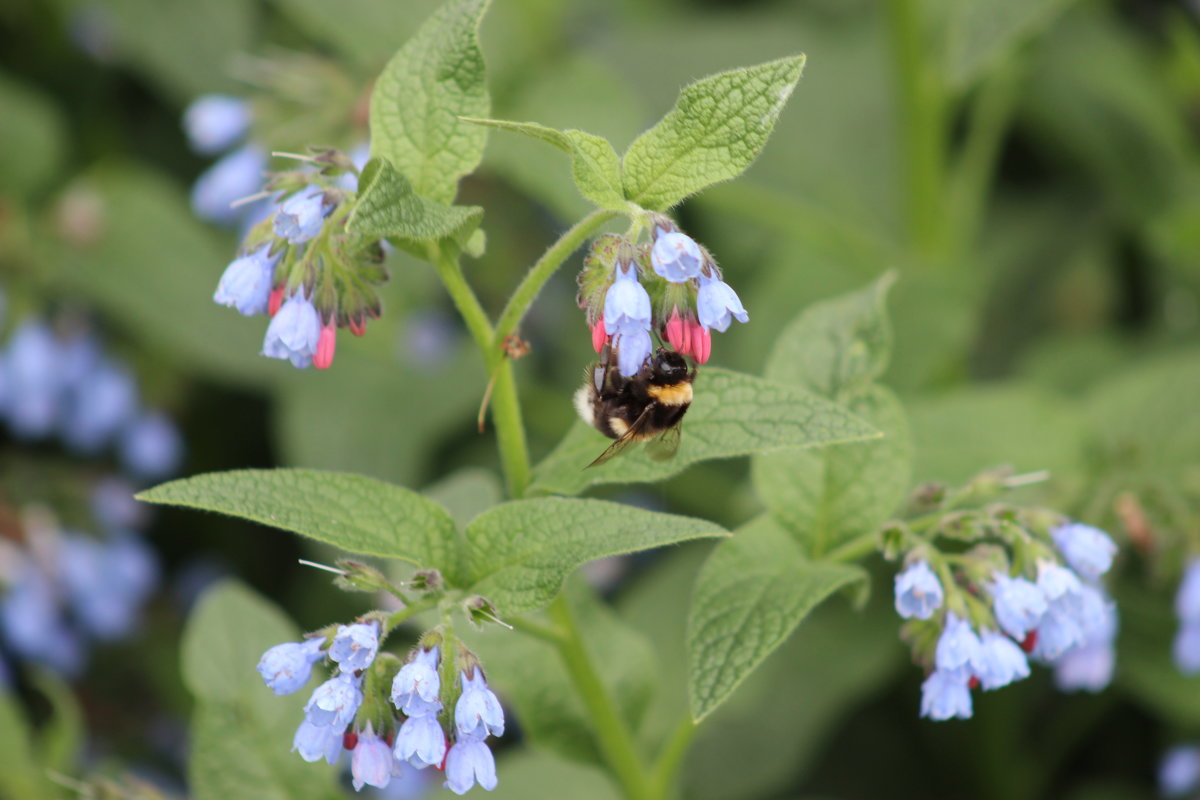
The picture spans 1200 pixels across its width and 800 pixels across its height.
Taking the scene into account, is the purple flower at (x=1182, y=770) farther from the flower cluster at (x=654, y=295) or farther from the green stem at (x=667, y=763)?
the flower cluster at (x=654, y=295)

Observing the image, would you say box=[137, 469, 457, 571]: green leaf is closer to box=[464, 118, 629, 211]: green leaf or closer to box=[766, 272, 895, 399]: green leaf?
box=[464, 118, 629, 211]: green leaf

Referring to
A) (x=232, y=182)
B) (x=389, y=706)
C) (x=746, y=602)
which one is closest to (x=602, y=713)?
(x=746, y=602)

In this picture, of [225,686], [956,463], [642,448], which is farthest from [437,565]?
[956,463]

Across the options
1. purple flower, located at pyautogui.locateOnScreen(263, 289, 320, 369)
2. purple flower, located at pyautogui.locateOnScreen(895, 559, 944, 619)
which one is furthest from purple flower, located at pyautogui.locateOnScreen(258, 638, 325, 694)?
purple flower, located at pyautogui.locateOnScreen(895, 559, 944, 619)

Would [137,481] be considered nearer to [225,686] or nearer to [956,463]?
[225,686]

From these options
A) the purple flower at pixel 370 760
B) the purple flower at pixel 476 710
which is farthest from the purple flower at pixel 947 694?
the purple flower at pixel 370 760
